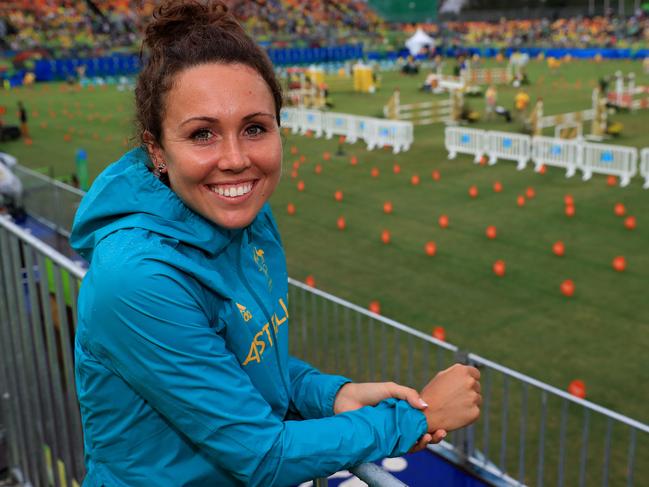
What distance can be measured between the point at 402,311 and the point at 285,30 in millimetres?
59327

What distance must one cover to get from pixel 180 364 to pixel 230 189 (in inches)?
20.0

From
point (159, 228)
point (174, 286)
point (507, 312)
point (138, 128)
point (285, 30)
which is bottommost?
point (507, 312)

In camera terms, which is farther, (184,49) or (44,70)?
Answer: (44,70)

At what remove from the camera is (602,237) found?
36.6ft

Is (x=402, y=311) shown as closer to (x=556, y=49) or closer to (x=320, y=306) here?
(x=320, y=306)

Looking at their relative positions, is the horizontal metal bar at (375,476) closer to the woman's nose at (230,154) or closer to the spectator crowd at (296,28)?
the woman's nose at (230,154)

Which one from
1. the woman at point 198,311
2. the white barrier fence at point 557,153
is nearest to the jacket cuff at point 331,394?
the woman at point 198,311

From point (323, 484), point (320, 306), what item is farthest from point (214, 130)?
point (320, 306)

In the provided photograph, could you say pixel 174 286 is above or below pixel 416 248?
above

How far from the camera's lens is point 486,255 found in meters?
10.4

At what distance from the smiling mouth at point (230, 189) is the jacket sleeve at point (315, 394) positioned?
27.7 inches

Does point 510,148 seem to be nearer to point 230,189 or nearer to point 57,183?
point 57,183

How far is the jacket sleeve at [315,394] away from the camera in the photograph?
7.08 ft

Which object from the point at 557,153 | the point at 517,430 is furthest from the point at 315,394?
the point at 557,153
